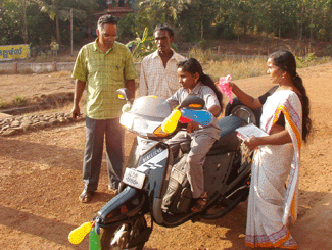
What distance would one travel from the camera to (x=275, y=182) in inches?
109

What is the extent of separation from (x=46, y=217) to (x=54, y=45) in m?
31.1

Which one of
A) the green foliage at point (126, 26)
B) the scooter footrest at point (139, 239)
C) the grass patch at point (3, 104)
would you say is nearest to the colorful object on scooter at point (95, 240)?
the scooter footrest at point (139, 239)

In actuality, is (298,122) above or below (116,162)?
above

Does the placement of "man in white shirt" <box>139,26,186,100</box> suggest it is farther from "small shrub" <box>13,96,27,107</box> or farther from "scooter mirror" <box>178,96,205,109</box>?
"small shrub" <box>13,96,27,107</box>

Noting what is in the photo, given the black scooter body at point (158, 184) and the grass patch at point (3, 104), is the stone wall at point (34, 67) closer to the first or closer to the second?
the grass patch at point (3, 104)

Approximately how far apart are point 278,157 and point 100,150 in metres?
2.09

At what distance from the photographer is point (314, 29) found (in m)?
33.9

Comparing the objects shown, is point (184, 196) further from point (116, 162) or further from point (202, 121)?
point (116, 162)

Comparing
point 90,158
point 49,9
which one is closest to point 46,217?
point 90,158

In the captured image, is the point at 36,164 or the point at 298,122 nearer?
the point at 298,122

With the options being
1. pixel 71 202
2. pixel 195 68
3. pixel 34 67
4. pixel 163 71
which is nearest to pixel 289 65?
pixel 195 68

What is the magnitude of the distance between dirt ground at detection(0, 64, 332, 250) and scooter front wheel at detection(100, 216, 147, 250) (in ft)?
1.70

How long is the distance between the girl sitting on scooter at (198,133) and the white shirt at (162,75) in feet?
2.72

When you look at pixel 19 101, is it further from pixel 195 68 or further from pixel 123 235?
pixel 123 235
